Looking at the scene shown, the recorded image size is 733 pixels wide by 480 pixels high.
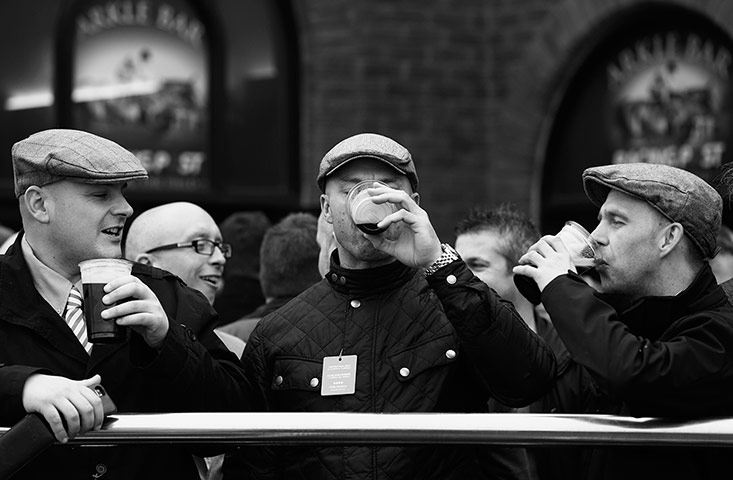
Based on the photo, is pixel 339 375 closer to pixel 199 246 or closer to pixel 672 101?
pixel 199 246

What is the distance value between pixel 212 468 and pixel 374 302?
0.81 meters

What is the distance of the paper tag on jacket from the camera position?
3222 mm

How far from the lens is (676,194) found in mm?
3049

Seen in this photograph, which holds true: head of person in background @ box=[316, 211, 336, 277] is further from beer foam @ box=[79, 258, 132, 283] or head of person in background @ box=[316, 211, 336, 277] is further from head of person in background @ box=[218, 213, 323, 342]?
beer foam @ box=[79, 258, 132, 283]

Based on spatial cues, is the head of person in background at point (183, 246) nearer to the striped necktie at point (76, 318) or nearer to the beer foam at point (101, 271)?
the striped necktie at point (76, 318)

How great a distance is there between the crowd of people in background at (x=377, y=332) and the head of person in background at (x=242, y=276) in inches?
85.8

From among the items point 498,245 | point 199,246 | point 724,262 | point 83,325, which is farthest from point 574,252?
point 724,262

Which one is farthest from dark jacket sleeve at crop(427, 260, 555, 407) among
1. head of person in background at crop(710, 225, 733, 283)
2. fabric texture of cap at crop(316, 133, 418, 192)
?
head of person in background at crop(710, 225, 733, 283)

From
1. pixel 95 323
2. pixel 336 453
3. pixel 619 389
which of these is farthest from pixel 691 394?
pixel 95 323

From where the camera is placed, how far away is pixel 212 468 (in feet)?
12.3

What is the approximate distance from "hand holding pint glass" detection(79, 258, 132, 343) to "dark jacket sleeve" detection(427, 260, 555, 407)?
77 centimetres

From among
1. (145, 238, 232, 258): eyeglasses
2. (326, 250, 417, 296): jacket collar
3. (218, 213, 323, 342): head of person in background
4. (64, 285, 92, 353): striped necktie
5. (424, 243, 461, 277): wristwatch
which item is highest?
(424, 243, 461, 277): wristwatch

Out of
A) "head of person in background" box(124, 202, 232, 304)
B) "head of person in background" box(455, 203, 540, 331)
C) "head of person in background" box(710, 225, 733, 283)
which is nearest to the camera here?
"head of person in background" box(455, 203, 540, 331)

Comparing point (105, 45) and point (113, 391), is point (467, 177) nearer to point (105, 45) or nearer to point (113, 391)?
point (105, 45)
